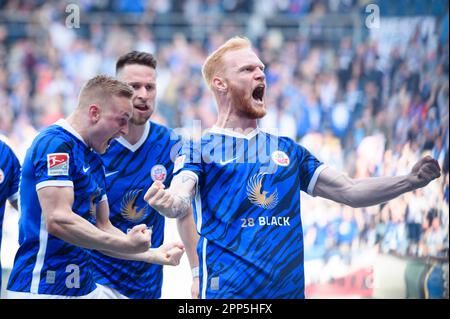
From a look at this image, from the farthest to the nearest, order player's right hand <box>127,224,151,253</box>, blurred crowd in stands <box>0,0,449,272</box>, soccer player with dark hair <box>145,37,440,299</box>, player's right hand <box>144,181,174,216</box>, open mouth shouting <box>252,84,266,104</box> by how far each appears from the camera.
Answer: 1. blurred crowd in stands <box>0,0,449,272</box>
2. open mouth shouting <box>252,84,266,104</box>
3. soccer player with dark hair <box>145,37,440,299</box>
4. player's right hand <box>127,224,151,253</box>
5. player's right hand <box>144,181,174,216</box>

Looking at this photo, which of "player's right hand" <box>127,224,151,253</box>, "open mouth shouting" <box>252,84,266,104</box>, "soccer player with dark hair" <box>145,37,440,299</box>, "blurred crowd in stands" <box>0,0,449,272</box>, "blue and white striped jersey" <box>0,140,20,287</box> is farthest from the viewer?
"blurred crowd in stands" <box>0,0,449,272</box>

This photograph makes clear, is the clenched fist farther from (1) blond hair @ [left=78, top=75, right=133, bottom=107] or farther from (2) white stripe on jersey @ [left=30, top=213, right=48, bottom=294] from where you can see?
(1) blond hair @ [left=78, top=75, right=133, bottom=107]

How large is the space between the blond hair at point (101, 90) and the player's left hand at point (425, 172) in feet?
5.69

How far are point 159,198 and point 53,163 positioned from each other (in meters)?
0.79

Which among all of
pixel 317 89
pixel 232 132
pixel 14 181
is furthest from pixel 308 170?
pixel 317 89

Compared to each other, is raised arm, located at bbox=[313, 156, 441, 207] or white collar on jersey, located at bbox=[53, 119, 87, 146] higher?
white collar on jersey, located at bbox=[53, 119, 87, 146]

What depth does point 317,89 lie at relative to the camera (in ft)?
43.7

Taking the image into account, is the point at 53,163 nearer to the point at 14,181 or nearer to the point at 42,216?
the point at 42,216

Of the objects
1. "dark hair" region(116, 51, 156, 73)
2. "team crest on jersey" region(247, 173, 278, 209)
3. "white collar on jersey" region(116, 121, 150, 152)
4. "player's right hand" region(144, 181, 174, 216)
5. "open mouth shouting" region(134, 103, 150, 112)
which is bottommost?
"player's right hand" region(144, 181, 174, 216)

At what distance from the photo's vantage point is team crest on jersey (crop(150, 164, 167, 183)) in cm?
602

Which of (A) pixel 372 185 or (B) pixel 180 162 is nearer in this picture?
(B) pixel 180 162

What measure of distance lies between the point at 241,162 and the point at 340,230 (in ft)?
16.6

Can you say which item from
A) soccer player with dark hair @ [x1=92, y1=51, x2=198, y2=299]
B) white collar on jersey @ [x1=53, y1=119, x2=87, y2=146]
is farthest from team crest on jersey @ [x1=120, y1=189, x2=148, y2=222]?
white collar on jersey @ [x1=53, y1=119, x2=87, y2=146]
